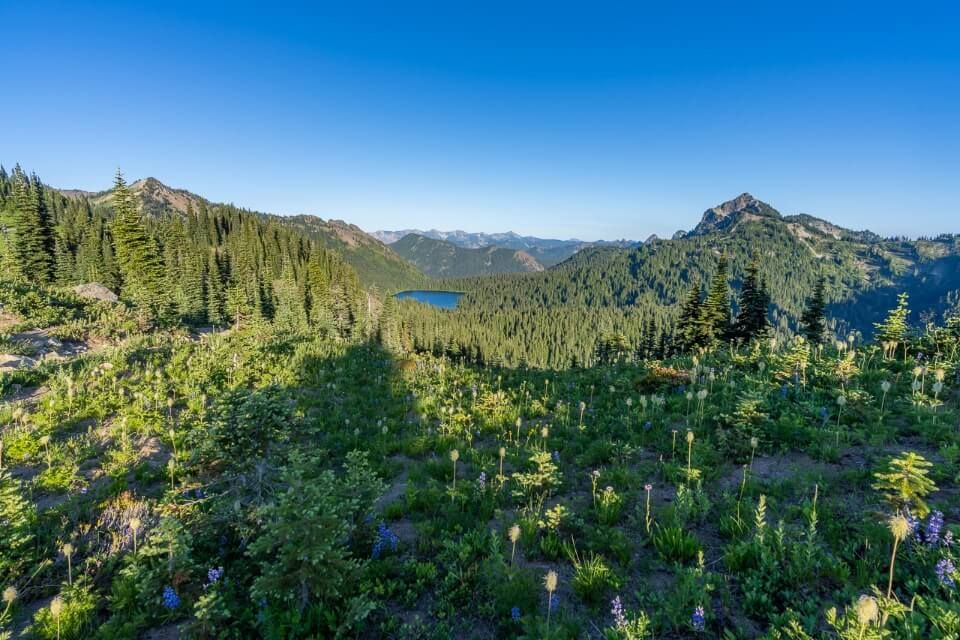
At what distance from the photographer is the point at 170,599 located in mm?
4465

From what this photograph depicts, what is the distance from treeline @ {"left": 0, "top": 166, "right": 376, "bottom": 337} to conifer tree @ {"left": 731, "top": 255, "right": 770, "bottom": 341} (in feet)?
145

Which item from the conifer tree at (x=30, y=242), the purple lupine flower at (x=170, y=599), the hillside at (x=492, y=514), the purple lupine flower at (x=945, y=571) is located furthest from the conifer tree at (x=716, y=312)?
the conifer tree at (x=30, y=242)

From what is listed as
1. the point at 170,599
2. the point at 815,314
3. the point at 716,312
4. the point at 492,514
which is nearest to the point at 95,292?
the point at 170,599

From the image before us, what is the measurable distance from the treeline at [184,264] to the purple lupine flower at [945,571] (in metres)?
34.2

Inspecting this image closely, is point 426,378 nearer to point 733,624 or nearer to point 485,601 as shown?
point 485,601

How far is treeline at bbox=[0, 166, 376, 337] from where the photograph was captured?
104ft

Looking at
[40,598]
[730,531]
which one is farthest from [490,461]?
[40,598]

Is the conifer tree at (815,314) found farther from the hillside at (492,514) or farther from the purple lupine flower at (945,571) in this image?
the purple lupine flower at (945,571)

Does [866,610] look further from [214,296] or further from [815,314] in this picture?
[214,296]

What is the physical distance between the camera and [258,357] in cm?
1620

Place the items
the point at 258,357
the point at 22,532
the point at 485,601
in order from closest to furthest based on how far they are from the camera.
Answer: the point at 485,601 < the point at 22,532 < the point at 258,357

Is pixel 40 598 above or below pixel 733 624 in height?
below

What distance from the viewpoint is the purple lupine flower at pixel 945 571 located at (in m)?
3.73

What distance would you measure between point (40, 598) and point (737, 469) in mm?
10634
